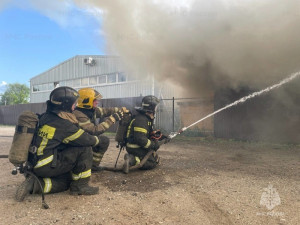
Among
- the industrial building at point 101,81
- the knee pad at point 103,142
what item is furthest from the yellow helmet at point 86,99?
the industrial building at point 101,81

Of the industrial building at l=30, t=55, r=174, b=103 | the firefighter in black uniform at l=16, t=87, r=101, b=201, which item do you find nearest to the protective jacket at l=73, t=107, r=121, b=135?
the firefighter in black uniform at l=16, t=87, r=101, b=201

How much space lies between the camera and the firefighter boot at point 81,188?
11.0ft

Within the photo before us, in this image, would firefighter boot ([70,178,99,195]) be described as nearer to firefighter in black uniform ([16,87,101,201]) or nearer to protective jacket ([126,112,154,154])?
firefighter in black uniform ([16,87,101,201])

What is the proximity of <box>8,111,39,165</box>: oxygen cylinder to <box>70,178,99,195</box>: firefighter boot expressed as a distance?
76 centimetres

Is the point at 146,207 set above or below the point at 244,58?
below

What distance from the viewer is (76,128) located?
10.7 feet

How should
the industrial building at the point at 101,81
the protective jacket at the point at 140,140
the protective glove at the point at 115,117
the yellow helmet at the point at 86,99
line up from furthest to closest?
the industrial building at the point at 101,81
the protective jacket at the point at 140,140
the yellow helmet at the point at 86,99
the protective glove at the point at 115,117

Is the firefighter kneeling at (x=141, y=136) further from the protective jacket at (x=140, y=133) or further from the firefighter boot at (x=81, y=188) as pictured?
the firefighter boot at (x=81, y=188)

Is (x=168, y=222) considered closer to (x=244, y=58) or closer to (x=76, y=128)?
(x=76, y=128)

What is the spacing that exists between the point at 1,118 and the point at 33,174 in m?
24.5

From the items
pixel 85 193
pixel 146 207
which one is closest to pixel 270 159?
pixel 146 207

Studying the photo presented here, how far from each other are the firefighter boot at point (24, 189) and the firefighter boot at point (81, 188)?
52 centimetres

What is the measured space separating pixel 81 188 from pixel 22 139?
1.00m

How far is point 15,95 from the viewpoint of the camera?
53281 millimetres
